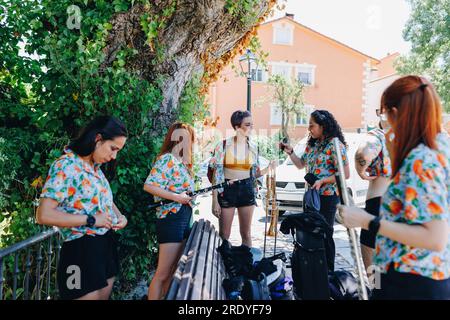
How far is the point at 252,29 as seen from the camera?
518 cm

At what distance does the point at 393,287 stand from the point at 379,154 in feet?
5.74

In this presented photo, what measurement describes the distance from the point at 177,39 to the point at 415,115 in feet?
10.2

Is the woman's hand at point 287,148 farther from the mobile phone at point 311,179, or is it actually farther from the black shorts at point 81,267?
the black shorts at point 81,267

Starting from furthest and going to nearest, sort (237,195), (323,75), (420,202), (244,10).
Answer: (323,75) → (244,10) → (237,195) → (420,202)

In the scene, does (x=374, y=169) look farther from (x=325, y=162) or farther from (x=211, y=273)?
(x=211, y=273)

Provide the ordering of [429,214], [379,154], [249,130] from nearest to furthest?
[429,214] < [379,154] < [249,130]

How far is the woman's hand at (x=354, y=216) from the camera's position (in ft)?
5.76

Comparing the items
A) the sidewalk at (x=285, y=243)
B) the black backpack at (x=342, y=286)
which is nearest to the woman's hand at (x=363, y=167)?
the black backpack at (x=342, y=286)

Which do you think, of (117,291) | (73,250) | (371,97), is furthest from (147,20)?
(371,97)

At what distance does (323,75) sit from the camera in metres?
27.4

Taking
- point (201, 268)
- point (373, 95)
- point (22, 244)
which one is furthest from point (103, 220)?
point (373, 95)

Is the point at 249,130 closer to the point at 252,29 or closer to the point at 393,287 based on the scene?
the point at 252,29

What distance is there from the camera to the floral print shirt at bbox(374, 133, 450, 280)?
61.1 inches

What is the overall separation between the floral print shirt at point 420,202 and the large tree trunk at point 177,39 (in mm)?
2970
